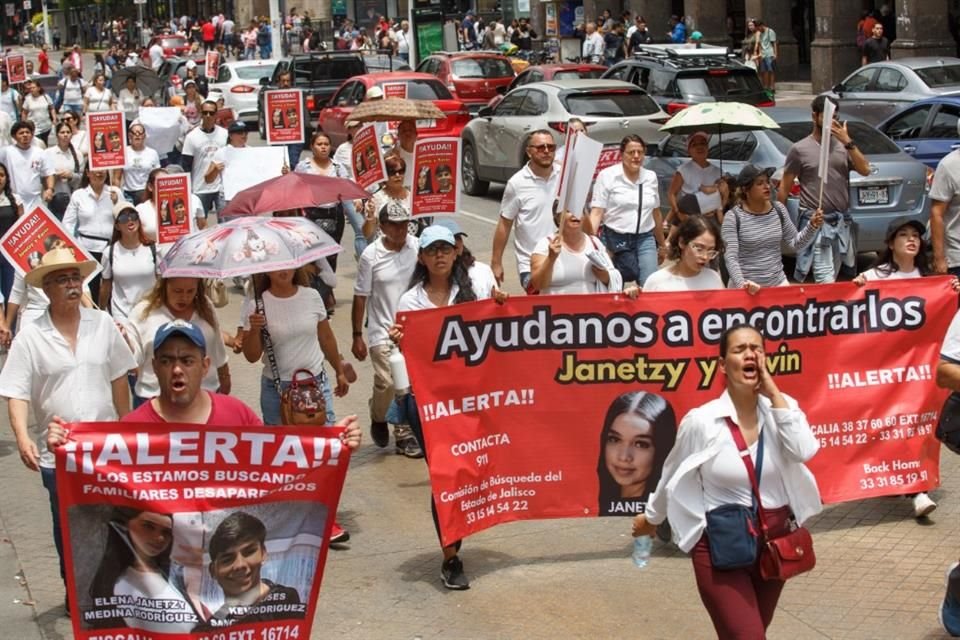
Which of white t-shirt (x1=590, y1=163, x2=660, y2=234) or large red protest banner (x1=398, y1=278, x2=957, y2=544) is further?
white t-shirt (x1=590, y1=163, x2=660, y2=234)

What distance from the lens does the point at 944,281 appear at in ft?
27.9

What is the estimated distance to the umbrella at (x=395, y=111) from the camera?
44.9ft

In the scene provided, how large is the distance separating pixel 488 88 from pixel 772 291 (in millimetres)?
23913

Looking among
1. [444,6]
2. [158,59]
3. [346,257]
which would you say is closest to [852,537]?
[346,257]

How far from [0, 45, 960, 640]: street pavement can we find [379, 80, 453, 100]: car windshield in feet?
57.0

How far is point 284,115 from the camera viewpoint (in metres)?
16.5

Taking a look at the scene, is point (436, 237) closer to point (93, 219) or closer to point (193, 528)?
point (193, 528)

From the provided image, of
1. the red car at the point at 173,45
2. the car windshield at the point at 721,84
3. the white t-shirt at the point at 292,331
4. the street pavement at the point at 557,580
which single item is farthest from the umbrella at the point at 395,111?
the red car at the point at 173,45

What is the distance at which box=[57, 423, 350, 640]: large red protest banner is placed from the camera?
18.7 feet

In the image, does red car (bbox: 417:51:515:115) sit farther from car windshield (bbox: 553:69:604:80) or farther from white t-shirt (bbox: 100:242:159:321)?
white t-shirt (bbox: 100:242:159:321)

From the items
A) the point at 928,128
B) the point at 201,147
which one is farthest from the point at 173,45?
the point at 928,128

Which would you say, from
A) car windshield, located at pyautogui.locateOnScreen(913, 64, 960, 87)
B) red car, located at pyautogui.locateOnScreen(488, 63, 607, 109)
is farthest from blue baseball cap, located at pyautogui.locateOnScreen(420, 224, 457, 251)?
red car, located at pyautogui.locateOnScreen(488, 63, 607, 109)

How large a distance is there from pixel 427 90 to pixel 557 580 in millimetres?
19575

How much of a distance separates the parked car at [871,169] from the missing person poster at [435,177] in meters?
3.98
